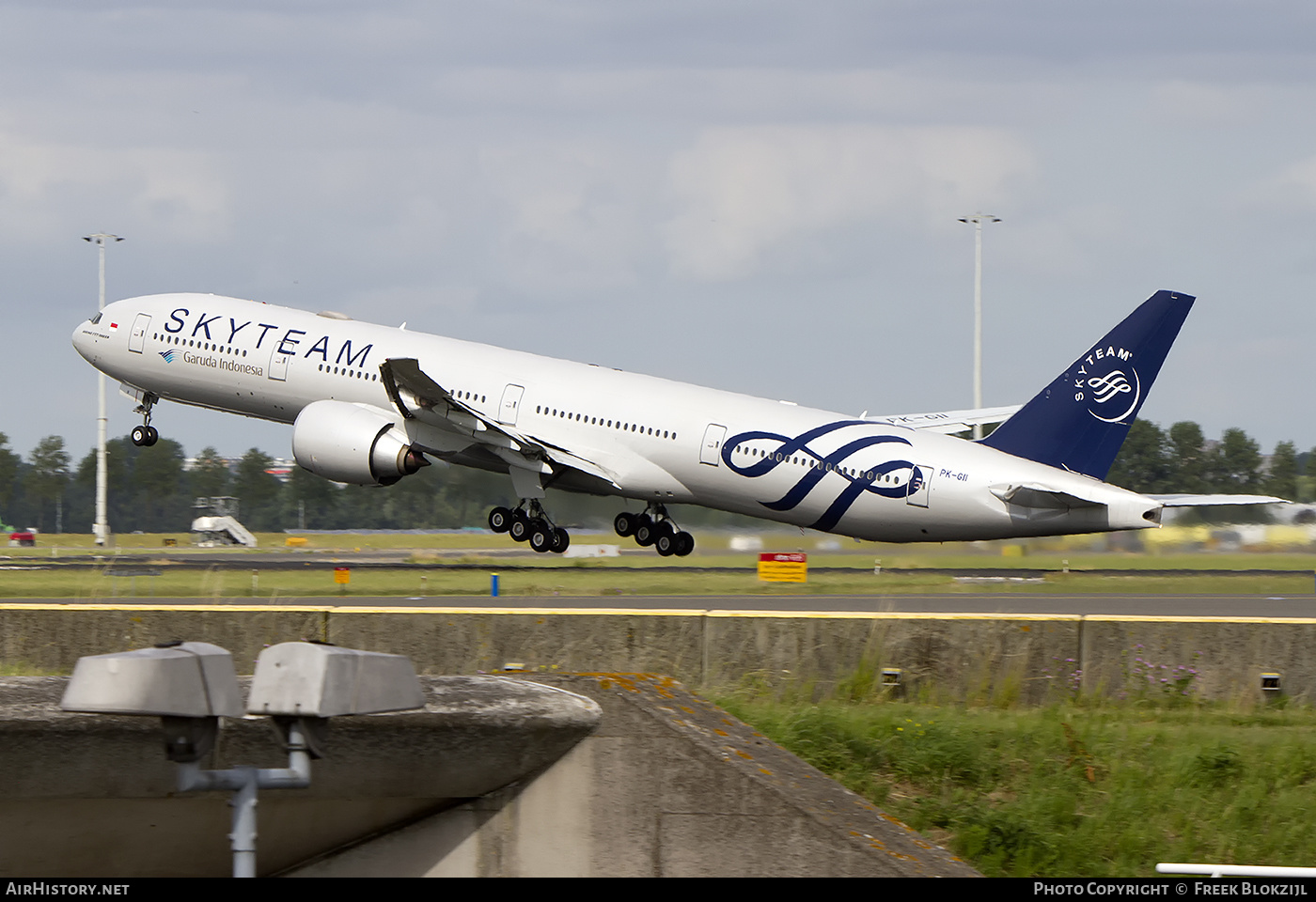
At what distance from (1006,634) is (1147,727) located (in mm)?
1894

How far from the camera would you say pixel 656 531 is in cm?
4050

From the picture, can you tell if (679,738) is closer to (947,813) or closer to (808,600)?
(947,813)

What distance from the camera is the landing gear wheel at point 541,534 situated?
4062 centimetres

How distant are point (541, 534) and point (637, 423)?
457 centimetres

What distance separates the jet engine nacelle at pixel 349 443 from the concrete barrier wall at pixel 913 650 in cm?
2300

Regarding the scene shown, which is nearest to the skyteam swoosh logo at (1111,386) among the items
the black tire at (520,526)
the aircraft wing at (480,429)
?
the aircraft wing at (480,429)

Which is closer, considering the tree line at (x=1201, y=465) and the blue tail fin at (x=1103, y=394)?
the blue tail fin at (x=1103, y=394)

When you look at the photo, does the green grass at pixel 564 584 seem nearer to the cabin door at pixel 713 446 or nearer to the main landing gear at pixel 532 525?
the main landing gear at pixel 532 525

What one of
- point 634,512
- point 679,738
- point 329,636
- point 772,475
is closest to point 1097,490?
point 772,475

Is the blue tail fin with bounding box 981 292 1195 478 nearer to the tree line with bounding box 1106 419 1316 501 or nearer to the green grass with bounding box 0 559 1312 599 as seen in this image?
the green grass with bounding box 0 559 1312 599

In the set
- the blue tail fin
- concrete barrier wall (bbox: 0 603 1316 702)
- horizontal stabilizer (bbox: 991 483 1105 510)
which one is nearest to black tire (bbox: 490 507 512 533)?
horizontal stabilizer (bbox: 991 483 1105 510)

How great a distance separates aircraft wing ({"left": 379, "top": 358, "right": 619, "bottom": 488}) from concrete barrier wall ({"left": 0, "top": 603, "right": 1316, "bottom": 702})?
72.7 feet

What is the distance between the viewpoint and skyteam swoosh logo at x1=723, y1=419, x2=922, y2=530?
35.0 m

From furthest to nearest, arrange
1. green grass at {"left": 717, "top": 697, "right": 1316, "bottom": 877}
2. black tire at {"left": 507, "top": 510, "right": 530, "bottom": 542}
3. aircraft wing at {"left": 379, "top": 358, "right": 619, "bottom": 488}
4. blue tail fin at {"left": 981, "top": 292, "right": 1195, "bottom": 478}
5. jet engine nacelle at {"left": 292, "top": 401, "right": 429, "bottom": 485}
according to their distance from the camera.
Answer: black tire at {"left": 507, "top": 510, "right": 530, "bottom": 542} < jet engine nacelle at {"left": 292, "top": 401, "right": 429, "bottom": 485} < aircraft wing at {"left": 379, "top": 358, "right": 619, "bottom": 488} < blue tail fin at {"left": 981, "top": 292, "right": 1195, "bottom": 478} < green grass at {"left": 717, "top": 697, "right": 1316, "bottom": 877}
